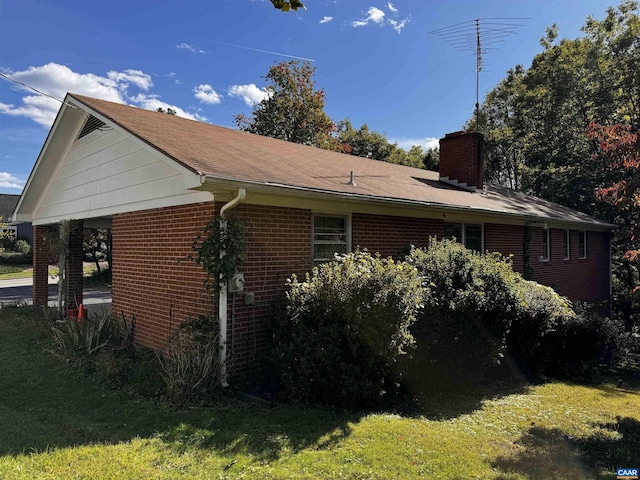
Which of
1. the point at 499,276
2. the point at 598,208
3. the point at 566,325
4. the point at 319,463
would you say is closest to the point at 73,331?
the point at 319,463

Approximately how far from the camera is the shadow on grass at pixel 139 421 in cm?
435

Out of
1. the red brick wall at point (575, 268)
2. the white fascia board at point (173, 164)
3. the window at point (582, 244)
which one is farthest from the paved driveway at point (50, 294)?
the window at point (582, 244)

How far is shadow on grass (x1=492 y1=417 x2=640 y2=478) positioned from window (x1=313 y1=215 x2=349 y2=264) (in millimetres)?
4008

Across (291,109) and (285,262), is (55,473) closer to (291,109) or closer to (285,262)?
(285,262)

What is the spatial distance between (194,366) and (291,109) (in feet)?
90.4

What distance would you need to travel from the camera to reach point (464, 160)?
14008 mm

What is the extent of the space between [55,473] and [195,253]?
3499mm

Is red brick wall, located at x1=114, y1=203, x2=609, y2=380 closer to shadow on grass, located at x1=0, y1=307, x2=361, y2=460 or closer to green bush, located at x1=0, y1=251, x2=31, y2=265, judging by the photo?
shadow on grass, located at x1=0, y1=307, x2=361, y2=460

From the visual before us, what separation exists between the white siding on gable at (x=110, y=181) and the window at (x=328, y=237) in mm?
2152

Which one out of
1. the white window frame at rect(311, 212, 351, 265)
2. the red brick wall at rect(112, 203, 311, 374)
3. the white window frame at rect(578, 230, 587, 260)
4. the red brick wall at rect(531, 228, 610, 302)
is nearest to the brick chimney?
the red brick wall at rect(531, 228, 610, 302)

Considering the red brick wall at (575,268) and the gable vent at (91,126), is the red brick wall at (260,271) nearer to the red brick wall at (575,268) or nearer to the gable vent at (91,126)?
the gable vent at (91,126)

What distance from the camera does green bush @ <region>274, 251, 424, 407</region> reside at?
213 inches

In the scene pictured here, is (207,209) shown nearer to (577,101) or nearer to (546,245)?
(546,245)

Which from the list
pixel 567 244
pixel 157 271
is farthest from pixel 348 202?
pixel 567 244
